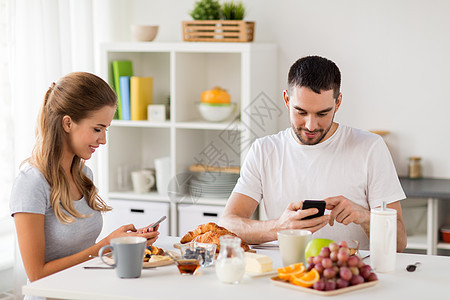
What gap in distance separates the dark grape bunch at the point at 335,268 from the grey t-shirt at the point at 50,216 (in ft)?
2.88

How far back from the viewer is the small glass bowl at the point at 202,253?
1845mm

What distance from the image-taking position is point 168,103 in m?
4.14

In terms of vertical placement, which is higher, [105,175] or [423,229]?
[105,175]

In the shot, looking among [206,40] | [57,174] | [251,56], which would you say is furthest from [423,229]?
[57,174]

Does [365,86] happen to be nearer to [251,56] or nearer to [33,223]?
[251,56]

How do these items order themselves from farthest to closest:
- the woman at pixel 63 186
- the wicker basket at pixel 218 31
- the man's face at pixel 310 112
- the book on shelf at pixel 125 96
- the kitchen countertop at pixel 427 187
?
the book on shelf at pixel 125 96 → the wicker basket at pixel 218 31 → the kitchen countertop at pixel 427 187 → the man's face at pixel 310 112 → the woman at pixel 63 186

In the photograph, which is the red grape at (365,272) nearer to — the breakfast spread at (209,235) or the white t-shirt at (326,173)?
the breakfast spread at (209,235)

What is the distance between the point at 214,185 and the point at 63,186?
5.60 feet

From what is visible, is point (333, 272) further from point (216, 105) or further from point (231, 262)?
point (216, 105)

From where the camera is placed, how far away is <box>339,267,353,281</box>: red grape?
65.3 inches

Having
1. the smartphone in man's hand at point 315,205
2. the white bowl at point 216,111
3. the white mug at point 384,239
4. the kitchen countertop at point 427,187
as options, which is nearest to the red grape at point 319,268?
the white mug at point 384,239

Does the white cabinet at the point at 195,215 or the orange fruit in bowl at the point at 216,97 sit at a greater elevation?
the orange fruit in bowl at the point at 216,97

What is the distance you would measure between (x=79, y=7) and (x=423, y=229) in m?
2.38

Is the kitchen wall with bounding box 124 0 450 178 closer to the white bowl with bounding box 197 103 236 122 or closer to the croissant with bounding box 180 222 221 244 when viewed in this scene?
the white bowl with bounding box 197 103 236 122
